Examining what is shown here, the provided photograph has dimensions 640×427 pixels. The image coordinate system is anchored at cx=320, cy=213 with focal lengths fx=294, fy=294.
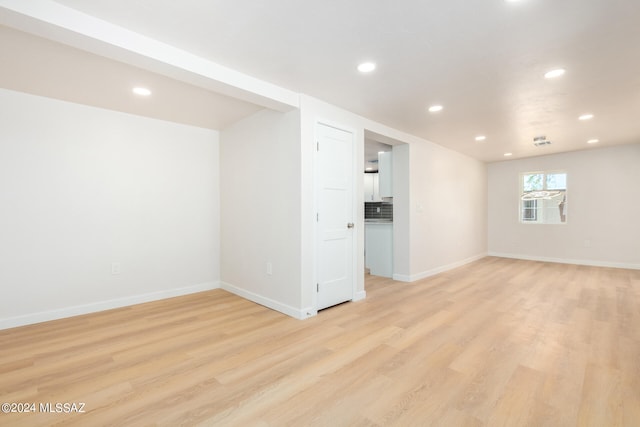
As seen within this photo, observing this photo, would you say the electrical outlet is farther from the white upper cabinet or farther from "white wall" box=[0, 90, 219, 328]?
the white upper cabinet

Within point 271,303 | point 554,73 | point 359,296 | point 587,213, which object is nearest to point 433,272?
point 359,296

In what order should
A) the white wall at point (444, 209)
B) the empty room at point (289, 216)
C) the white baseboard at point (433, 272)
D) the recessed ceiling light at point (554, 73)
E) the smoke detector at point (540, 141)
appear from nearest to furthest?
1. the empty room at point (289, 216)
2. the recessed ceiling light at point (554, 73)
3. the white baseboard at point (433, 272)
4. the white wall at point (444, 209)
5. the smoke detector at point (540, 141)

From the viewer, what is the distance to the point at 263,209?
3.60 metres

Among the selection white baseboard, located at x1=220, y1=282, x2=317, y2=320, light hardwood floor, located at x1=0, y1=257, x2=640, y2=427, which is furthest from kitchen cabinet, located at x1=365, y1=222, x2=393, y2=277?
white baseboard, located at x1=220, y1=282, x2=317, y2=320

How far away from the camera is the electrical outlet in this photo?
3.52 m

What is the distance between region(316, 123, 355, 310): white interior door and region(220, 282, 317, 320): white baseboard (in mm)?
241

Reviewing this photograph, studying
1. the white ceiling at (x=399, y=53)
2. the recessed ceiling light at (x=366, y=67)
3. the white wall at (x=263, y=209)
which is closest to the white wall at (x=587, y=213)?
the white ceiling at (x=399, y=53)

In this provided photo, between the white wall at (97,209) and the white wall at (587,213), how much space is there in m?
6.70

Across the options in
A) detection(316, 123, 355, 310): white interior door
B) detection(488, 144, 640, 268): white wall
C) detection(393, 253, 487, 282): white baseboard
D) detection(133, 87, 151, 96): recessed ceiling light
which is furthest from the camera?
detection(488, 144, 640, 268): white wall

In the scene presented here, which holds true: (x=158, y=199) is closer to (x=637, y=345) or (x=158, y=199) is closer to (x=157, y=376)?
(x=157, y=376)

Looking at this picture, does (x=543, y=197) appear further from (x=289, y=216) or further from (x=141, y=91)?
(x=141, y=91)

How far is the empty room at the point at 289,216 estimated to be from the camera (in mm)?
1797

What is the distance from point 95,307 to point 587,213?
8.59m

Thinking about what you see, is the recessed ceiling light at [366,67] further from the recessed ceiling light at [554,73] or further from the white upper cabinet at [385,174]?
the white upper cabinet at [385,174]
